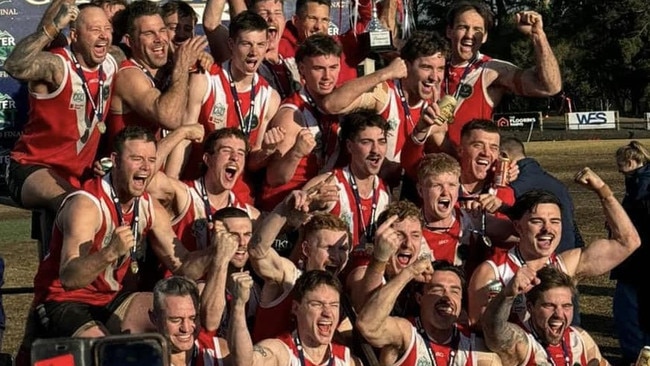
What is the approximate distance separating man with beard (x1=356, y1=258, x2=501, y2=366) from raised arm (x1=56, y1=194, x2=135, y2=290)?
1.54 meters

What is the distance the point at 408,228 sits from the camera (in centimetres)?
693

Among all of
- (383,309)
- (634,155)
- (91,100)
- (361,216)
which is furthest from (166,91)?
(634,155)

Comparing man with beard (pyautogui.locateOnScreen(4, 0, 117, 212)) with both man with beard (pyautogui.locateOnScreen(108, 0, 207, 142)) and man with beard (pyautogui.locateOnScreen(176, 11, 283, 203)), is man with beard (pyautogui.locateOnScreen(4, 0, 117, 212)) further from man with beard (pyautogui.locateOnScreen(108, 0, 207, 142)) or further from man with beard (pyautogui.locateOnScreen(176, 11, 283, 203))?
man with beard (pyautogui.locateOnScreen(176, 11, 283, 203))

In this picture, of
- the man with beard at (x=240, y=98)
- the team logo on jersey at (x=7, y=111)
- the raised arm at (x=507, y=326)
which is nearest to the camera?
the raised arm at (x=507, y=326)

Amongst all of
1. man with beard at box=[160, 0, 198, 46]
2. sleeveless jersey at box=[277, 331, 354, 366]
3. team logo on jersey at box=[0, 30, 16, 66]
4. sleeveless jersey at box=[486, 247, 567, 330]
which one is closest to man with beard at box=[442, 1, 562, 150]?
sleeveless jersey at box=[486, 247, 567, 330]

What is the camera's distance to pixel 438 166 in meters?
7.34

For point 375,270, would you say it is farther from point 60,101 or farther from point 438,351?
point 60,101

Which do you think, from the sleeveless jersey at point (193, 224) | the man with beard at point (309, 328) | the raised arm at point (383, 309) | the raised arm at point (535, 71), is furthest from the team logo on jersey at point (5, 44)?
the raised arm at point (383, 309)

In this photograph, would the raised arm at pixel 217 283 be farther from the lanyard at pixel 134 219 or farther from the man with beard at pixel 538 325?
the man with beard at pixel 538 325

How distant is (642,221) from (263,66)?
443cm

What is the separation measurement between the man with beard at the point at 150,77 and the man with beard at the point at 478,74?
80.4 inches

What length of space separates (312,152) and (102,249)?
86.8 inches

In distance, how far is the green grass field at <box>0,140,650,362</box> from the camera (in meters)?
12.7

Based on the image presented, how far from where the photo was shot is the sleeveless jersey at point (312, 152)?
25.6 feet
